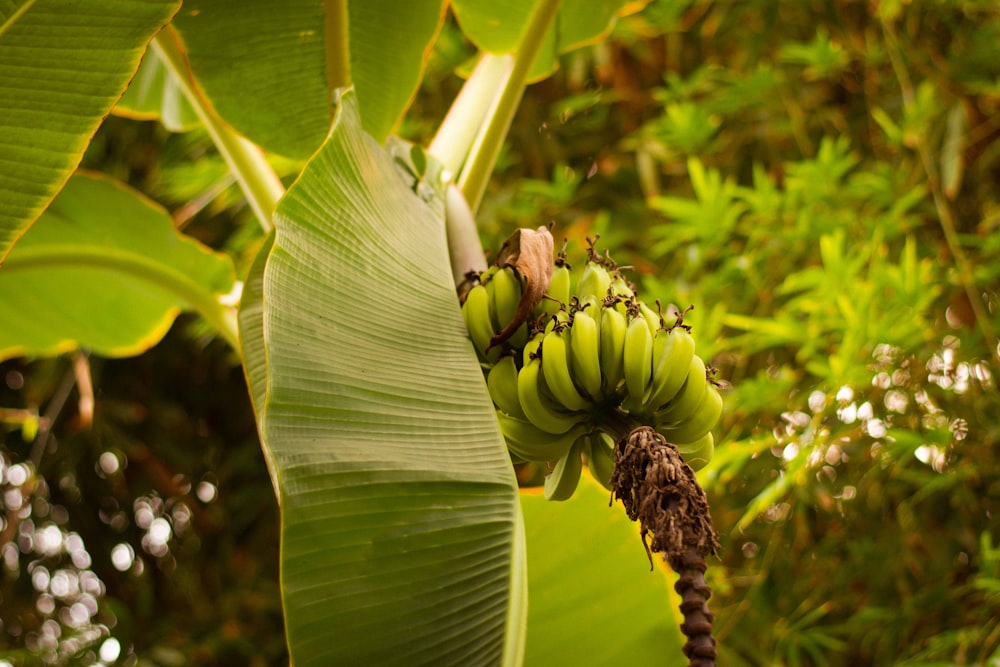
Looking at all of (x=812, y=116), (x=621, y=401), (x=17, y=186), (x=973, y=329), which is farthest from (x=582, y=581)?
(x=812, y=116)

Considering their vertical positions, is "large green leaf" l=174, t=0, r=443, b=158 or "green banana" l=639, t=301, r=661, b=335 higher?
"large green leaf" l=174, t=0, r=443, b=158

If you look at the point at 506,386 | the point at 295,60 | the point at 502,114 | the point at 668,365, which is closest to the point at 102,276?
the point at 295,60

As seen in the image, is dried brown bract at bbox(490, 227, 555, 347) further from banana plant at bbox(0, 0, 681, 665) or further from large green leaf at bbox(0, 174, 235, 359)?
large green leaf at bbox(0, 174, 235, 359)

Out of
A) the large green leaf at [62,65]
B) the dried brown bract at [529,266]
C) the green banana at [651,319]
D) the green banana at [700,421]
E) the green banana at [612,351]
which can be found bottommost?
the green banana at [700,421]

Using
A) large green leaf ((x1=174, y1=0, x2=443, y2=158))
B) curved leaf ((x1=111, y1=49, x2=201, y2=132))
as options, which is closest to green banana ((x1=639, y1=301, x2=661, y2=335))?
large green leaf ((x1=174, y1=0, x2=443, y2=158))

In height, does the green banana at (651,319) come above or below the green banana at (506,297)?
below

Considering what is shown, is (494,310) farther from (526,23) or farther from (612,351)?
(526,23)

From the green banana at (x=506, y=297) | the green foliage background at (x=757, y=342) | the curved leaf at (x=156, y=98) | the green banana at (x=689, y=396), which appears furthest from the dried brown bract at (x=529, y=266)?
the curved leaf at (x=156, y=98)

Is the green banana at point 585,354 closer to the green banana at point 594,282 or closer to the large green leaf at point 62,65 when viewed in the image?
the green banana at point 594,282

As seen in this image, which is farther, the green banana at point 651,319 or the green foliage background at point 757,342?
the green foliage background at point 757,342
